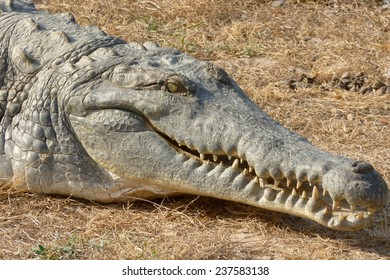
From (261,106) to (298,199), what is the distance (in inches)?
96.3

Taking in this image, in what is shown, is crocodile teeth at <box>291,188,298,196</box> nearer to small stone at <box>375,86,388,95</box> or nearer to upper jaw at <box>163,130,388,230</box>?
upper jaw at <box>163,130,388,230</box>

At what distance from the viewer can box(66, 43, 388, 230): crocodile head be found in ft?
15.4

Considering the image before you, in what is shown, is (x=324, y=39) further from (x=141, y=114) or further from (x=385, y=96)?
(x=141, y=114)

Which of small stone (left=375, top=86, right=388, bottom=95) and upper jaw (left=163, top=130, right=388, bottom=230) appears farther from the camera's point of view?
small stone (left=375, top=86, right=388, bottom=95)

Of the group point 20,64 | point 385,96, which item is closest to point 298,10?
point 385,96

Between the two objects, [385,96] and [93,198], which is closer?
[93,198]

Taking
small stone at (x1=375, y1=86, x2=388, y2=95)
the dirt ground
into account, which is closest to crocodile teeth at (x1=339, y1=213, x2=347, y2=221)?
the dirt ground

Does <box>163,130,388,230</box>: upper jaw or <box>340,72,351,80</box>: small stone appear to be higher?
<box>163,130,388,230</box>: upper jaw

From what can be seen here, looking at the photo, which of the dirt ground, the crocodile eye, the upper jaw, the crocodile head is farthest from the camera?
the crocodile eye

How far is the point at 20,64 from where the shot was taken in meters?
5.81

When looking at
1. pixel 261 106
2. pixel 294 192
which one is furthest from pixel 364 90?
pixel 294 192

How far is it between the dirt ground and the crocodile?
21 cm

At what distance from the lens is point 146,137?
17.4 feet

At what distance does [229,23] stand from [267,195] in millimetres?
4266
